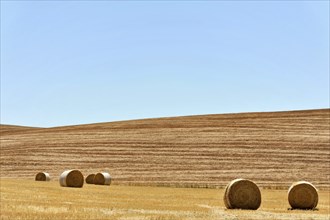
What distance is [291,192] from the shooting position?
85.9 ft

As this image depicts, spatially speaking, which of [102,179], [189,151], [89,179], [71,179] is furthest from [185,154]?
[71,179]

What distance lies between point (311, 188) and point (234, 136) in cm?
3109

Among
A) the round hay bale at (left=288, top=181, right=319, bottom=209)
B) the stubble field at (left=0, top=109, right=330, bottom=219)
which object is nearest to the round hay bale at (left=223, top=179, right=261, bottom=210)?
the stubble field at (left=0, top=109, right=330, bottom=219)

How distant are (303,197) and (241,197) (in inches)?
138

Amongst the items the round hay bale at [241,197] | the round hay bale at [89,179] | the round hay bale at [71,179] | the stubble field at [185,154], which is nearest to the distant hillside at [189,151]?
the stubble field at [185,154]

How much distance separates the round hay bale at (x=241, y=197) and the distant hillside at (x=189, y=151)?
1679 centimetres

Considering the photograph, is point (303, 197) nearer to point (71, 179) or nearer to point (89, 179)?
point (71, 179)

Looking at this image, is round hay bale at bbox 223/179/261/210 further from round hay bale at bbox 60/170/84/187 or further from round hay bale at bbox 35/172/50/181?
round hay bale at bbox 35/172/50/181

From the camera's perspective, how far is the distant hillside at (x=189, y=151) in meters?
44.9

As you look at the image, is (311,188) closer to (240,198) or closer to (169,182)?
(240,198)

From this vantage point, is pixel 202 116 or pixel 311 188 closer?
pixel 311 188

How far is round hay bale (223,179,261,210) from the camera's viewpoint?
79.8 feet

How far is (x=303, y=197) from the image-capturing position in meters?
26.3

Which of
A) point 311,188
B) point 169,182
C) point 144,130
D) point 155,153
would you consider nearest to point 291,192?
point 311,188
